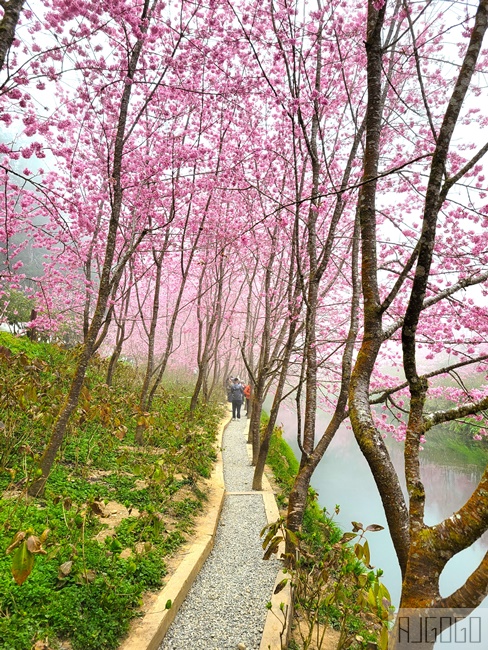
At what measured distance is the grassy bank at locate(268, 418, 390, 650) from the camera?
2.24 metres

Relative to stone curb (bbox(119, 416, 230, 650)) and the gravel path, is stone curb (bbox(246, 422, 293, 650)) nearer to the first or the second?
the gravel path

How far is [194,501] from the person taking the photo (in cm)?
536

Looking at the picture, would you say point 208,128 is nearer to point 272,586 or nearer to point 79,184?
point 79,184

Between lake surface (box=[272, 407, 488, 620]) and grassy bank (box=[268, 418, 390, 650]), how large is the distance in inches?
98.8

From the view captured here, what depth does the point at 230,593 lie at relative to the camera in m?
3.65

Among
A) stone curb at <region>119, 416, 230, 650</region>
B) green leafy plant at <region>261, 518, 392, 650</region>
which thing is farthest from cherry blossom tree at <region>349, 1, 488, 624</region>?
stone curb at <region>119, 416, 230, 650</region>

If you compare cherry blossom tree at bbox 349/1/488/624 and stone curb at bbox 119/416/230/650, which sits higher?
cherry blossom tree at bbox 349/1/488/624

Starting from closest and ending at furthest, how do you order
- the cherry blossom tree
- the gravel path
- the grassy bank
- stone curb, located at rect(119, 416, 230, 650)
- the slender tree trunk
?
the cherry blossom tree → the grassy bank → stone curb, located at rect(119, 416, 230, 650) → the gravel path → the slender tree trunk

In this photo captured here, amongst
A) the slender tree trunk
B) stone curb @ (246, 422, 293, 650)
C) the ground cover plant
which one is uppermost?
the slender tree trunk

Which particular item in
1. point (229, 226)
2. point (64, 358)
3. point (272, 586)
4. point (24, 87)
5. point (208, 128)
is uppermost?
point (208, 128)

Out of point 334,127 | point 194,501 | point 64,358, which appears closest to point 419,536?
point 194,501

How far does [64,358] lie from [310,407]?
21.6ft

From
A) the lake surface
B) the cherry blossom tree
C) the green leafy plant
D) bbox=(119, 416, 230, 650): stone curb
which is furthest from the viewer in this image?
the lake surface

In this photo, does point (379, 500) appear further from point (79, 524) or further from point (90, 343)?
point (79, 524)
